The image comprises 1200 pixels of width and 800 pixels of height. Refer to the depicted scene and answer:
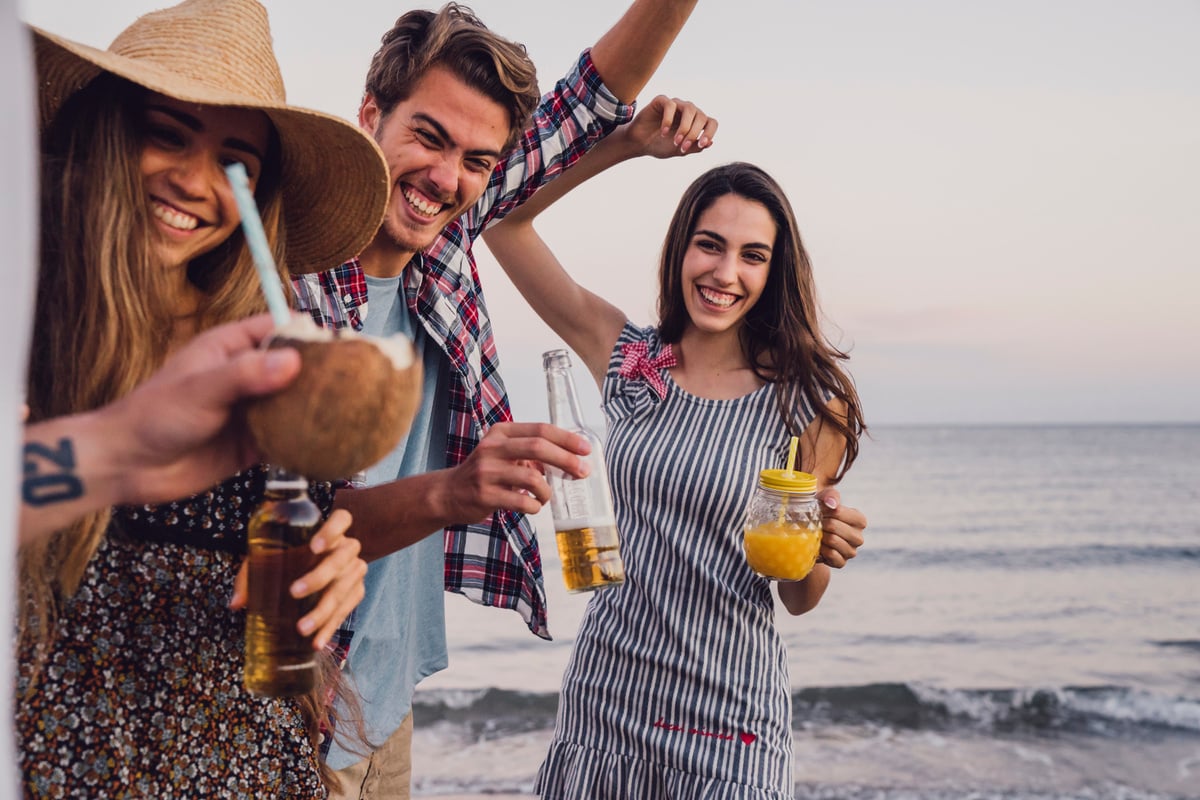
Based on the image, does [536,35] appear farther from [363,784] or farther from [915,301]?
[915,301]

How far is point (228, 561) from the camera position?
171cm

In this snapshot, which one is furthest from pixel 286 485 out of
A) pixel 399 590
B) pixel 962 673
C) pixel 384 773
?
pixel 962 673

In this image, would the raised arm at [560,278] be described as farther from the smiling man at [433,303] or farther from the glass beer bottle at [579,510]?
the glass beer bottle at [579,510]

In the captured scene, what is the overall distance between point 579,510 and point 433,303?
0.90 meters

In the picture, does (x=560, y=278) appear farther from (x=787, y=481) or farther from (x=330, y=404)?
(x=330, y=404)

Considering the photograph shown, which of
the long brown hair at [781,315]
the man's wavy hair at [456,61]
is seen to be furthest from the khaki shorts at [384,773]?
the man's wavy hair at [456,61]

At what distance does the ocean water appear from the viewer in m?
7.50

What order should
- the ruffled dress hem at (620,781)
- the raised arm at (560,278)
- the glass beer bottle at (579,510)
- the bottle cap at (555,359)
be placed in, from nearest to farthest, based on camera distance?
the glass beer bottle at (579,510) < the bottle cap at (555,359) < the ruffled dress hem at (620,781) < the raised arm at (560,278)

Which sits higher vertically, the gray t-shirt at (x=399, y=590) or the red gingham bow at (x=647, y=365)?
the red gingham bow at (x=647, y=365)

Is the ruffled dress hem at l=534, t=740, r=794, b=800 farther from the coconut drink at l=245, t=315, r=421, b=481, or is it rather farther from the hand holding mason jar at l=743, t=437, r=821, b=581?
the coconut drink at l=245, t=315, r=421, b=481

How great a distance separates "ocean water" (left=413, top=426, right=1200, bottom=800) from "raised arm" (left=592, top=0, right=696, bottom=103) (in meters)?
1.46

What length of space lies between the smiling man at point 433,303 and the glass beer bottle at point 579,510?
227 mm

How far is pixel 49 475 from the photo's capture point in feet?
3.72

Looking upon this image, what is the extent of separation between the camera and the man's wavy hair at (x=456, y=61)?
2.78 metres
